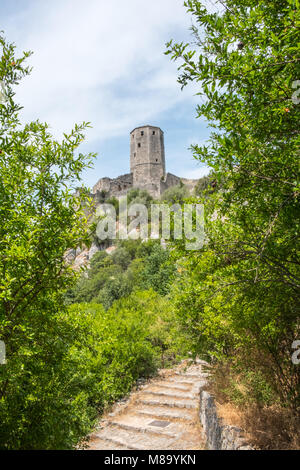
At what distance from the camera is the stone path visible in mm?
7059

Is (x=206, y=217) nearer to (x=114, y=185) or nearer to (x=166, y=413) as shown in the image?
(x=166, y=413)

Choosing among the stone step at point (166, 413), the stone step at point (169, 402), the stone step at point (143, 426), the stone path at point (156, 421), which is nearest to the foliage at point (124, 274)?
the stone path at point (156, 421)

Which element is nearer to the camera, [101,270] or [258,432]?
[258,432]

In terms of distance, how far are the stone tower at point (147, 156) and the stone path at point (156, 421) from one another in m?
45.7

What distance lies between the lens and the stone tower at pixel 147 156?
5491cm

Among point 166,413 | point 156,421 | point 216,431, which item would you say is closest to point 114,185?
point 166,413

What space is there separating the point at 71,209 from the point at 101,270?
2876 centimetres

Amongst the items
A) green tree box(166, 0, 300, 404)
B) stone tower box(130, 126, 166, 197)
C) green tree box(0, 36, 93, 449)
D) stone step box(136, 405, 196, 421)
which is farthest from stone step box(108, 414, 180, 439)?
stone tower box(130, 126, 166, 197)

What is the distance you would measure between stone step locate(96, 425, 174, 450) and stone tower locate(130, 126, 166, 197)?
47.8 metres

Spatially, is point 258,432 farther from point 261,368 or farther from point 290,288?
point 290,288

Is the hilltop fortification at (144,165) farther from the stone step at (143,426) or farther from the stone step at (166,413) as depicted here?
the stone step at (143,426)

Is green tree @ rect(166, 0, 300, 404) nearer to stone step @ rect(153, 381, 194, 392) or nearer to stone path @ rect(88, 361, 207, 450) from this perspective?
stone path @ rect(88, 361, 207, 450)

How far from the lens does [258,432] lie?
451cm
